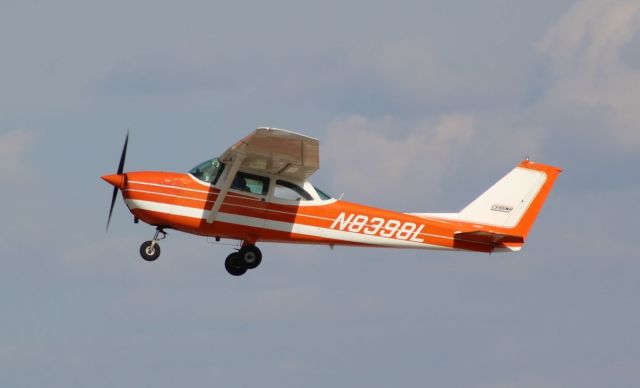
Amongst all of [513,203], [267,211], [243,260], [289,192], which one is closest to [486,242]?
[513,203]

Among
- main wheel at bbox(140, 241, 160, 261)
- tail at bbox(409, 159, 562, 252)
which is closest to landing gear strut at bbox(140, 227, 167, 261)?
main wheel at bbox(140, 241, 160, 261)

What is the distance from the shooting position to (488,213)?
23766mm

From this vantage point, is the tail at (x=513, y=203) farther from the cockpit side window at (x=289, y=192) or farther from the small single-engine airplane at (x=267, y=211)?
the cockpit side window at (x=289, y=192)

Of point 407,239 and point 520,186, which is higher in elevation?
point 520,186

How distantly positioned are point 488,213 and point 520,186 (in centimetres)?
94

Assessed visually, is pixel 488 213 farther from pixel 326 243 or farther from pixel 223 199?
pixel 223 199

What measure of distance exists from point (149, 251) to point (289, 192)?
3.04 metres

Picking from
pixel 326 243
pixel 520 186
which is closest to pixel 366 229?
pixel 326 243

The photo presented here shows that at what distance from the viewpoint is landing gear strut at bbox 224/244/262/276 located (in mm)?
22297

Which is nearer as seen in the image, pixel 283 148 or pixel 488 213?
pixel 283 148

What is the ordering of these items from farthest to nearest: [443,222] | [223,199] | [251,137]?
[443,222] → [223,199] → [251,137]

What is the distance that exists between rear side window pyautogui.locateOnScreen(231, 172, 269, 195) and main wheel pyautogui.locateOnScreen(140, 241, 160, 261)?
1953 mm

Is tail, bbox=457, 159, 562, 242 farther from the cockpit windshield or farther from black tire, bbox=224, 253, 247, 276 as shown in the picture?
the cockpit windshield

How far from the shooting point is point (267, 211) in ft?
72.0
